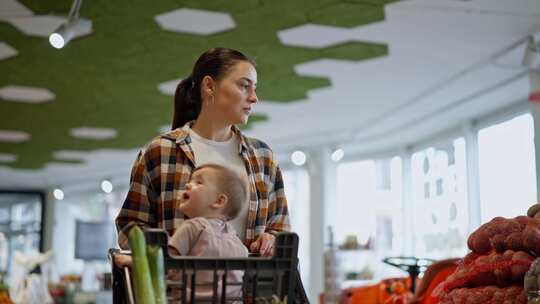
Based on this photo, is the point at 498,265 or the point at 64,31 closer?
the point at 498,265

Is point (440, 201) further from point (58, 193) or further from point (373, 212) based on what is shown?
point (58, 193)

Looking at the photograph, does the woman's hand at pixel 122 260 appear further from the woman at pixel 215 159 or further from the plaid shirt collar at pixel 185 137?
the plaid shirt collar at pixel 185 137

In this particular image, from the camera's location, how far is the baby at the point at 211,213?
183cm

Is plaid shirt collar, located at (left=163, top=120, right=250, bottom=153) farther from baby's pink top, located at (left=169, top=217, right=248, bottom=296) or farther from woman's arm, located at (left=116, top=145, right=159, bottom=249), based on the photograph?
baby's pink top, located at (left=169, top=217, right=248, bottom=296)

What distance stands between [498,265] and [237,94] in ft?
2.76

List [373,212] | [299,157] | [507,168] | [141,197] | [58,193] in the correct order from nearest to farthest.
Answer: [141,197] → [507,168] → [299,157] → [373,212] → [58,193]

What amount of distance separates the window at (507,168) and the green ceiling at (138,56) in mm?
2174

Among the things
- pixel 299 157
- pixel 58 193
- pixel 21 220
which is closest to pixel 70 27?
pixel 299 157

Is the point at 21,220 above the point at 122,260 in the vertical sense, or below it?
above

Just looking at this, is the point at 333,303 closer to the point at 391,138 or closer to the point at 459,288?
the point at 391,138

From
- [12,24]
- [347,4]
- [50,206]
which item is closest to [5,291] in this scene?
[12,24]

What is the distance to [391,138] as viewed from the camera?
11.1 metres

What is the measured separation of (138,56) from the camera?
277 inches

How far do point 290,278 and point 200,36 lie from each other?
503 centimetres
